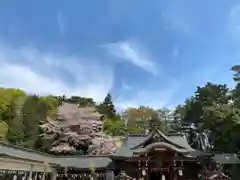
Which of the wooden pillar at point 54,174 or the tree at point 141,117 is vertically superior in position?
the tree at point 141,117

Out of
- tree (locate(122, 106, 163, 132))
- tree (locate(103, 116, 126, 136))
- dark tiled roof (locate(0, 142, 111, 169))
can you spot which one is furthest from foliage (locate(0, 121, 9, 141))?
tree (locate(122, 106, 163, 132))

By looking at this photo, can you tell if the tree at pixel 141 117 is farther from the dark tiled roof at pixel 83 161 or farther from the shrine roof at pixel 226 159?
the shrine roof at pixel 226 159

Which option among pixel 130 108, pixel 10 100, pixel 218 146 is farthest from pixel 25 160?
pixel 130 108

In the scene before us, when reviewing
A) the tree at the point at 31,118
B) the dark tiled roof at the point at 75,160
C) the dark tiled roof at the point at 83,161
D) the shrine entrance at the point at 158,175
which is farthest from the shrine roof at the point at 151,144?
the tree at the point at 31,118

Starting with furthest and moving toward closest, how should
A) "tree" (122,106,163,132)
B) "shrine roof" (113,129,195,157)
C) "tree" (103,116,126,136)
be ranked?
1. "tree" (122,106,163,132)
2. "tree" (103,116,126,136)
3. "shrine roof" (113,129,195,157)

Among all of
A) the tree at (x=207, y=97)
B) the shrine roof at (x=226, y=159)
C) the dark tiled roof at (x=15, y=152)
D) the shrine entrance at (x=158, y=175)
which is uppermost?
the tree at (x=207, y=97)

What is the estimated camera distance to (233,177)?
794 inches

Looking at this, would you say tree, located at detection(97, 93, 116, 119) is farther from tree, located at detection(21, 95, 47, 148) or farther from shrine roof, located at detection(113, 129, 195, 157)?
shrine roof, located at detection(113, 129, 195, 157)

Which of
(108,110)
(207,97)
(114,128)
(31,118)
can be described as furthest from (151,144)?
(108,110)

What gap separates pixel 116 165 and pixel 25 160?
7.48 meters

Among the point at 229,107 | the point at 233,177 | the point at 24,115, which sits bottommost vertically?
the point at 233,177

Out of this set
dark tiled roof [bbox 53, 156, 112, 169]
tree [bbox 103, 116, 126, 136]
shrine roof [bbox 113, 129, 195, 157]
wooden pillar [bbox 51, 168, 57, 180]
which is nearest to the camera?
shrine roof [bbox 113, 129, 195, 157]

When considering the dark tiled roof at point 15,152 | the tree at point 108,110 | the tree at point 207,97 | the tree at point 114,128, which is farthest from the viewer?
the tree at point 108,110

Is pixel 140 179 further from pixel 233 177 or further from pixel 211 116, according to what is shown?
pixel 211 116
